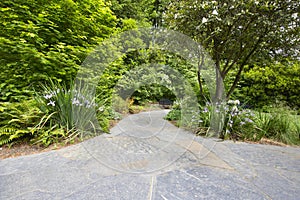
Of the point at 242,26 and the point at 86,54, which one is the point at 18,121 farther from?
the point at 242,26

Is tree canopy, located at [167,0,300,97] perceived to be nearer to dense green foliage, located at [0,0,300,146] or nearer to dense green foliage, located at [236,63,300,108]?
dense green foliage, located at [0,0,300,146]

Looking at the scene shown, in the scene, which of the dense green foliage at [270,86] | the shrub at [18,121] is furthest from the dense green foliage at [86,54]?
the dense green foliage at [270,86]

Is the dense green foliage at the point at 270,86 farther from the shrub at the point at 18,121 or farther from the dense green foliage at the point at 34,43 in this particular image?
the shrub at the point at 18,121

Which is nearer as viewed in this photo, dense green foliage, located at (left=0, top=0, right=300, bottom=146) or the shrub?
the shrub

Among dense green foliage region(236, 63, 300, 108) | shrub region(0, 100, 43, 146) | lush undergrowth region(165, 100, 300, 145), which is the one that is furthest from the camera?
dense green foliage region(236, 63, 300, 108)

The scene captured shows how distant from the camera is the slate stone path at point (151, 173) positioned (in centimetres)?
88

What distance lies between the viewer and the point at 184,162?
1.29m

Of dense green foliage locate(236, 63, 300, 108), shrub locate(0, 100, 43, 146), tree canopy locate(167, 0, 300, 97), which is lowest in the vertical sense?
shrub locate(0, 100, 43, 146)

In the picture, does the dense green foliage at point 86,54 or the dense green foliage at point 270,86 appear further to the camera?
the dense green foliage at point 270,86

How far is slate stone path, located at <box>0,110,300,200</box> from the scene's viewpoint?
88 centimetres

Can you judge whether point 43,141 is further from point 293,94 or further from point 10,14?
point 293,94

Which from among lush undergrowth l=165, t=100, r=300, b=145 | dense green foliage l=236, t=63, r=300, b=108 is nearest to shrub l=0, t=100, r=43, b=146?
lush undergrowth l=165, t=100, r=300, b=145

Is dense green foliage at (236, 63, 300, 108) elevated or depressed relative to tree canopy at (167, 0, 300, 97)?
depressed

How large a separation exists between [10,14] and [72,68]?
106 centimetres
